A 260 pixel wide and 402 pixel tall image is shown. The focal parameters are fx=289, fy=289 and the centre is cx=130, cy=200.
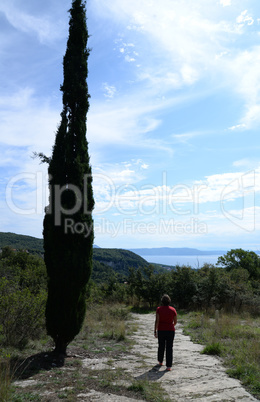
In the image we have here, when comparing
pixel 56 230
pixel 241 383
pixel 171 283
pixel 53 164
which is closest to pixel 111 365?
pixel 241 383

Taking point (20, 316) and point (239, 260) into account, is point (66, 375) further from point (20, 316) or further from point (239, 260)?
point (239, 260)

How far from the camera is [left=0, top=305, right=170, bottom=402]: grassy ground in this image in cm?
430

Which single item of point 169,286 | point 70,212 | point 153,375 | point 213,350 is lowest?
point 169,286

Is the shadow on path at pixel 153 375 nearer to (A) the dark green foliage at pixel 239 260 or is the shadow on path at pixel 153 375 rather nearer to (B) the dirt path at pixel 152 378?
(B) the dirt path at pixel 152 378

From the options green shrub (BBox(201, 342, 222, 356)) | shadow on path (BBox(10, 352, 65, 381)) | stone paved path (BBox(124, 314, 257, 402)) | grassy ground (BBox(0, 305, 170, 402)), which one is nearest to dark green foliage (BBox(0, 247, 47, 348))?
grassy ground (BBox(0, 305, 170, 402))

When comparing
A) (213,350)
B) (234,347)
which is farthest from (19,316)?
(234,347)

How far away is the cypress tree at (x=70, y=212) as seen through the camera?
6695 mm

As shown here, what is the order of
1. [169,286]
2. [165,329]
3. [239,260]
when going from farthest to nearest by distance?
1. [239,260]
2. [169,286]
3. [165,329]

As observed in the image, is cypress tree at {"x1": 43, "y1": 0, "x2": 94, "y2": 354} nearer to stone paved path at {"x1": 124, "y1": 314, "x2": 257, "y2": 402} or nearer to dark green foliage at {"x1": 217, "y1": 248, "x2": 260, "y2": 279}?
stone paved path at {"x1": 124, "y1": 314, "x2": 257, "y2": 402}

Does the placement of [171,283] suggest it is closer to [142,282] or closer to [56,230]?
[142,282]

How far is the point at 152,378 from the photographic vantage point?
531 cm

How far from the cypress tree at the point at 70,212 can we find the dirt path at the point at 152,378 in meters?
1.06

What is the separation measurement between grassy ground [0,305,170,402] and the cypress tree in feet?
2.26

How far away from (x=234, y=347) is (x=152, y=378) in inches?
111
